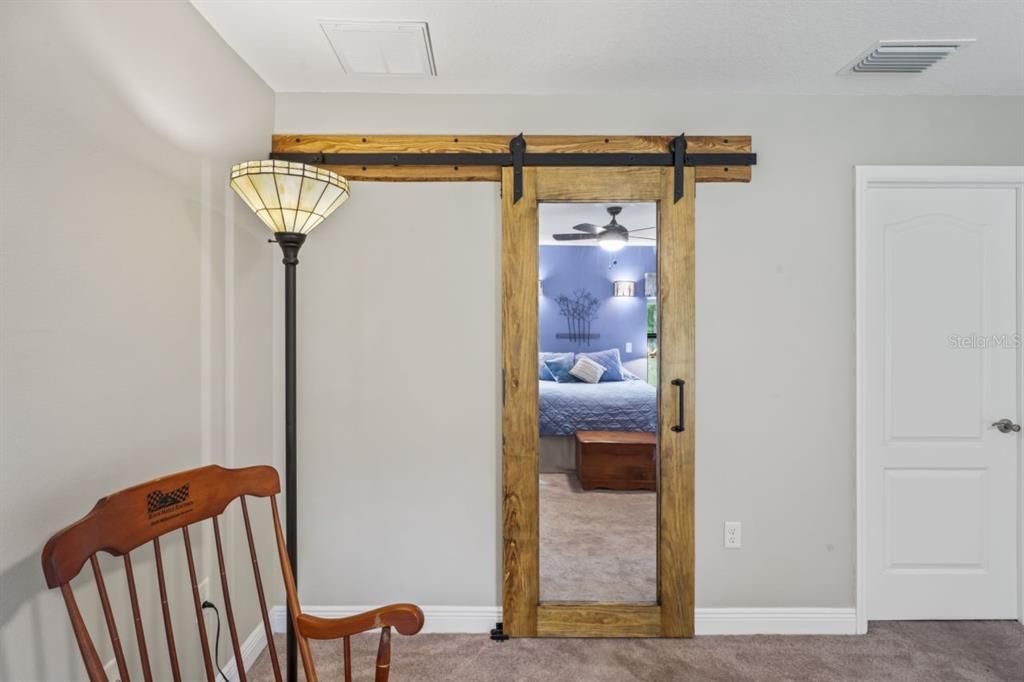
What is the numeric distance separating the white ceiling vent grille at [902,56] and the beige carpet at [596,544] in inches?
79.0

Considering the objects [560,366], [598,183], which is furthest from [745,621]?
[598,183]

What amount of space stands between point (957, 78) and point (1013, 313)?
3.63 feet

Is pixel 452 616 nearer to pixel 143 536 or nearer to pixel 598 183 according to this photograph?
pixel 143 536

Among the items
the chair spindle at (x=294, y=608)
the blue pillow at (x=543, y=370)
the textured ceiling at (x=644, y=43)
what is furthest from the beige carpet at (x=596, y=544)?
the textured ceiling at (x=644, y=43)

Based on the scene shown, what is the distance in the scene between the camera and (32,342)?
1215 mm

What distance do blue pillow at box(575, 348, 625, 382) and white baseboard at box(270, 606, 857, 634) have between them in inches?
45.5

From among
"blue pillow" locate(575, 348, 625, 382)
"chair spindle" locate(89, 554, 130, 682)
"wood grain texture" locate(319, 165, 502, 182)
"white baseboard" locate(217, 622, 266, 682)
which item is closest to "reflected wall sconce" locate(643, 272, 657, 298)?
"blue pillow" locate(575, 348, 625, 382)

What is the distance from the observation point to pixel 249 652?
7.13ft

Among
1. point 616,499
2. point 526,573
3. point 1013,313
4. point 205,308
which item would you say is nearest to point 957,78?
point 1013,313

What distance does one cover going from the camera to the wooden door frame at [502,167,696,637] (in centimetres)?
238

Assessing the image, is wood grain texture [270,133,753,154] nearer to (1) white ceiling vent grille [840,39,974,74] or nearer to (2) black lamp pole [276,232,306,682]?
(1) white ceiling vent grille [840,39,974,74]

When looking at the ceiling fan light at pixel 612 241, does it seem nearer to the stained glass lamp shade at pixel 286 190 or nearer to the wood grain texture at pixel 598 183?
the wood grain texture at pixel 598 183

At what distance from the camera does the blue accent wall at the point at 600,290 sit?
2.26 m

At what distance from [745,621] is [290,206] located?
2.57 metres
